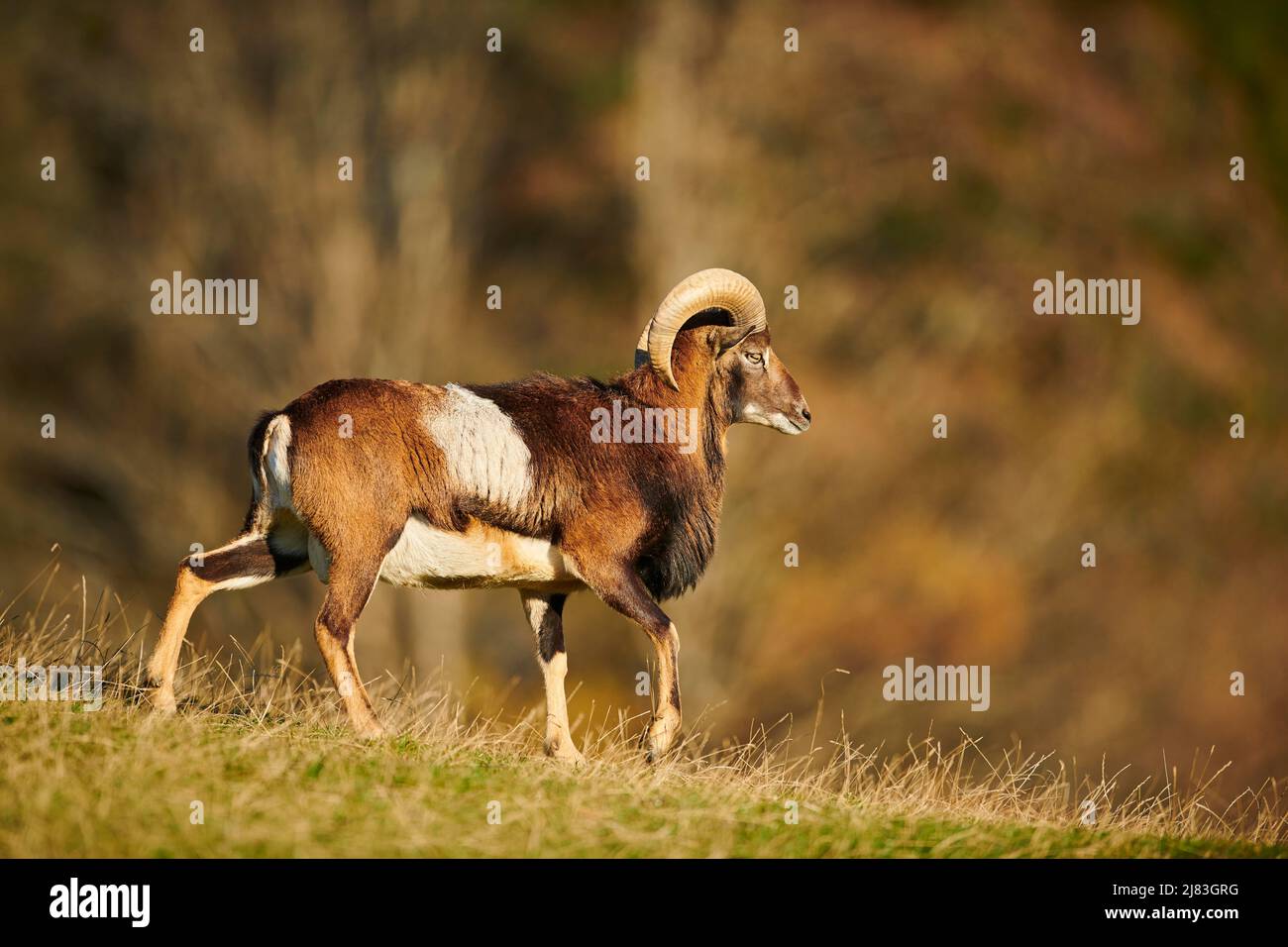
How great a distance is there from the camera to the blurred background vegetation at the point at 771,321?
96.6 feet

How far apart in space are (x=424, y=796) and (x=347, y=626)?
5.21 feet

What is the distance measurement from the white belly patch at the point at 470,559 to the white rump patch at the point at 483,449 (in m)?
0.27

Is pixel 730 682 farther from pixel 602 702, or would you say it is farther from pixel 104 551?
pixel 104 551

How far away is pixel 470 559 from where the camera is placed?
10.5 meters

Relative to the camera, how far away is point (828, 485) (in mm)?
31719

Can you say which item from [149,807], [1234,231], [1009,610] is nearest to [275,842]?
[149,807]

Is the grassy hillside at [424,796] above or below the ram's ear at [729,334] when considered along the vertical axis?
below

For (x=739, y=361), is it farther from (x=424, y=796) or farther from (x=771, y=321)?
(x=771, y=321)

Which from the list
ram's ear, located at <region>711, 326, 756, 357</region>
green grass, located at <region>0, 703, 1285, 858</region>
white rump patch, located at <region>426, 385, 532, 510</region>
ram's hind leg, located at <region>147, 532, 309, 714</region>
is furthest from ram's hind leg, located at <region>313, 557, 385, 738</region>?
ram's ear, located at <region>711, 326, 756, 357</region>

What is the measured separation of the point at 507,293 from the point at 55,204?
904 centimetres

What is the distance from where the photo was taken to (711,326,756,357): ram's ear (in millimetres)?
12070

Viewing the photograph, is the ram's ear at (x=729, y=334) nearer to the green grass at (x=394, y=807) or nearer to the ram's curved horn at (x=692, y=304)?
the ram's curved horn at (x=692, y=304)

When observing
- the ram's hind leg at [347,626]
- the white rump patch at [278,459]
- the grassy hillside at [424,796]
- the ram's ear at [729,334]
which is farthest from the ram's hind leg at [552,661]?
the ram's ear at [729,334]

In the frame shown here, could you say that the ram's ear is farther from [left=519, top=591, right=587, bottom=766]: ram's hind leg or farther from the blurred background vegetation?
the blurred background vegetation
